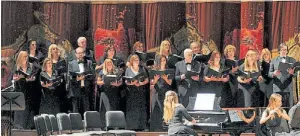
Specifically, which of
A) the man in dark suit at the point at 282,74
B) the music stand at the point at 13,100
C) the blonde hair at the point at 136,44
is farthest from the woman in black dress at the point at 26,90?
→ the man in dark suit at the point at 282,74

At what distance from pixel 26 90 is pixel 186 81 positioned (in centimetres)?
316

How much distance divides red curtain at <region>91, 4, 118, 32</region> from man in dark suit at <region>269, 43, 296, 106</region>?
324 cm

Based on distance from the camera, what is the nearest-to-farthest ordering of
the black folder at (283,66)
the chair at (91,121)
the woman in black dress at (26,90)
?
the chair at (91,121) → the black folder at (283,66) → the woman in black dress at (26,90)

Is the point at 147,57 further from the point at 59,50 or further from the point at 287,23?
the point at 287,23

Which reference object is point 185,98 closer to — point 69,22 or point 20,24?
point 69,22

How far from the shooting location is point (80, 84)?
39.3 feet

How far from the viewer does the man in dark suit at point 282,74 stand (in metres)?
11.6

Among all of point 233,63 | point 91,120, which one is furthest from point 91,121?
point 233,63

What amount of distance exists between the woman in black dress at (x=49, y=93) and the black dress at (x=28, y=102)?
12 centimetres

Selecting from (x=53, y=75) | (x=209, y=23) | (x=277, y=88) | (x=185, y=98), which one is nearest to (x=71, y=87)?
(x=53, y=75)

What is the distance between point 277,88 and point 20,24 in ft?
17.1

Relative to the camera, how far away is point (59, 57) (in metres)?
12.2

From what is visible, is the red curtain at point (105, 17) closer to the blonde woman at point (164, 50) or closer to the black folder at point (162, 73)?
the blonde woman at point (164, 50)

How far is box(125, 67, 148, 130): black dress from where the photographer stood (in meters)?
12.1
